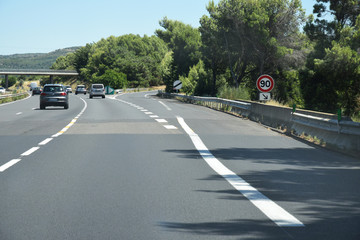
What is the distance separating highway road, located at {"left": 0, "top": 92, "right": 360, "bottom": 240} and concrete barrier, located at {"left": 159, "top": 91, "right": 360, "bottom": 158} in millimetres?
600

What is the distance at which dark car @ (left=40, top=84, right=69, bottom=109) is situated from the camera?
33594 mm

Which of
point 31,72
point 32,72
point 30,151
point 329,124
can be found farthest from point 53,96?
point 32,72

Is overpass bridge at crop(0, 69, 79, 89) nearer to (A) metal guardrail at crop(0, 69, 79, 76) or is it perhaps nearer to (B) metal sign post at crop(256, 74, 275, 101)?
(A) metal guardrail at crop(0, 69, 79, 76)

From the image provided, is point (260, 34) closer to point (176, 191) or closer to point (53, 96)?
point (53, 96)

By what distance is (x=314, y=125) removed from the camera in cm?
1402

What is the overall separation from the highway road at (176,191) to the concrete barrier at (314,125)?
1.97 ft

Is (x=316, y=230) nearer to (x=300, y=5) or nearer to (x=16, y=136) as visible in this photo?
(x=16, y=136)

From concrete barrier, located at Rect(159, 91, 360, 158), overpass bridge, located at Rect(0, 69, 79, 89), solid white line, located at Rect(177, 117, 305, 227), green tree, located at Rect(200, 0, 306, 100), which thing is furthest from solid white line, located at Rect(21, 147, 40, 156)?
overpass bridge, located at Rect(0, 69, 79, 89)

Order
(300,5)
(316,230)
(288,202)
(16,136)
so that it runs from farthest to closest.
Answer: (300,5)
(16,136)
(288,202)
(316,230)

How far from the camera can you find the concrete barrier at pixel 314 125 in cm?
1177

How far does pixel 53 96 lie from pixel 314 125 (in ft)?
75.2

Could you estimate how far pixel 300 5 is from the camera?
50.8 m

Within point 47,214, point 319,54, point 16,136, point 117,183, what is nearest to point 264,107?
point 16,136

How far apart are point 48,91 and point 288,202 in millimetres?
29459
